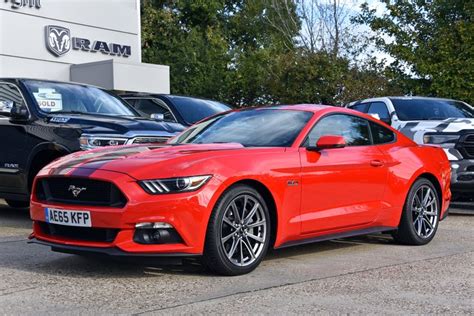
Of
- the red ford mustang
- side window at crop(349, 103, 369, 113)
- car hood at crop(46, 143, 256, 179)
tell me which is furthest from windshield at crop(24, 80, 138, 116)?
side window at crop(349, 103, 369, 113)

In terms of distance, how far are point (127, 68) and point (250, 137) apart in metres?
15.9

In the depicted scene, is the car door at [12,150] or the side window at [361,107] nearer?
the car door at [12,150]

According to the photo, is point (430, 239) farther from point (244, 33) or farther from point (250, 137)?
point (244, 33)

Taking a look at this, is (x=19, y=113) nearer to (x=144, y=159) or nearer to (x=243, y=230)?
(x=144, y=159)

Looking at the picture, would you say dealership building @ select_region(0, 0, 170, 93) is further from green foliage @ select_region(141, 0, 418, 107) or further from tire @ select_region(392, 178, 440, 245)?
tire @ select_region(392, 178, 440, 245)

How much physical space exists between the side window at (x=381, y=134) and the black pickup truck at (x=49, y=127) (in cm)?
260

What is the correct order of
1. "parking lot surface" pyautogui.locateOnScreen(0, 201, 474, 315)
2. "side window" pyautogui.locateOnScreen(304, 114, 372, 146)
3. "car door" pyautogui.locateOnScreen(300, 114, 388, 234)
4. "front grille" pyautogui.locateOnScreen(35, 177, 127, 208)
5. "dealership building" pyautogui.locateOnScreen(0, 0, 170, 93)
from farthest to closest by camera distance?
1. "dealership building" pyautogui.locateOnScreen(0, 0, 170, 93)
2. "side window" pyautogui.locateOnScreen(304, 114, 372, 146)
3. "car door" pyautogui.locateOnScreen(300, 114, 388, 234)
4. "front grille" pyautogui.locateOnScreen(35, 177, 127, 208)
5. "parking lot surface" pyautogui.locateOnScreen(0, 201, 474, 315)

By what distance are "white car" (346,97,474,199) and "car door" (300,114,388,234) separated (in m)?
3.17

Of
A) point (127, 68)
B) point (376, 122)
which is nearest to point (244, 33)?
point (127, 68)

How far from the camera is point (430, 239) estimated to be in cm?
724

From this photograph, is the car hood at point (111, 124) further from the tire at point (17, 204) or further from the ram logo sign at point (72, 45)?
the ram logo sign at point (72, 45)

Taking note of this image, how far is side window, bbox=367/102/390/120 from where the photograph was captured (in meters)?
11.5

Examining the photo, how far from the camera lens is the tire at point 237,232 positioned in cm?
521

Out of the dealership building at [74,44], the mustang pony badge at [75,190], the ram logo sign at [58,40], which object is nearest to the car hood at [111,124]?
the mustang pony badge at [75,190]
